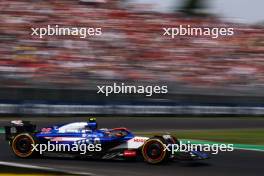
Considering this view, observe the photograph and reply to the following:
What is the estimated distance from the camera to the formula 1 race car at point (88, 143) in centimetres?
673

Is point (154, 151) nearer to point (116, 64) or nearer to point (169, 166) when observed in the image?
point (169, 166)

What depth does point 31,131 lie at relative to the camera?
7266mm

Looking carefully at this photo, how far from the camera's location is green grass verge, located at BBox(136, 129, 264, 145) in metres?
10.5

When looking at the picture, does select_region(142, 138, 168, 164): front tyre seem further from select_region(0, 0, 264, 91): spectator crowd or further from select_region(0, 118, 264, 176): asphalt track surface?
select_region(0, 0, 264, 91): spectator crowd

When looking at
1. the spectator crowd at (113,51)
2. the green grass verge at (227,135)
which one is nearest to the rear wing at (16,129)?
the green grass verge at (227,135)

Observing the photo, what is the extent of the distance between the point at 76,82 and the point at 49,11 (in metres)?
3.76

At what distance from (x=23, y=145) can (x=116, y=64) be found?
8.20 metres

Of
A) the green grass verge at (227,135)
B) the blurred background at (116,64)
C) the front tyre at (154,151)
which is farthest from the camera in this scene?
the blurred background at (116,64)

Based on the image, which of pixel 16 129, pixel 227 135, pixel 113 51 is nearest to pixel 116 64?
pixel 113 51

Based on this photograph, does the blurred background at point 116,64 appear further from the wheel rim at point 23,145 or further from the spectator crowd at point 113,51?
the wheel rim at point 23,145

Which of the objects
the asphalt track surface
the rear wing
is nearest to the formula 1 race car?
the rear wing

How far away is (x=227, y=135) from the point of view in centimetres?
1146

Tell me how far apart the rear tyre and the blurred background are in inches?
259

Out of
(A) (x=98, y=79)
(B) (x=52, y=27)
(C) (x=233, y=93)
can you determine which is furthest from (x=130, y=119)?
(B) (x=52, y=27)
